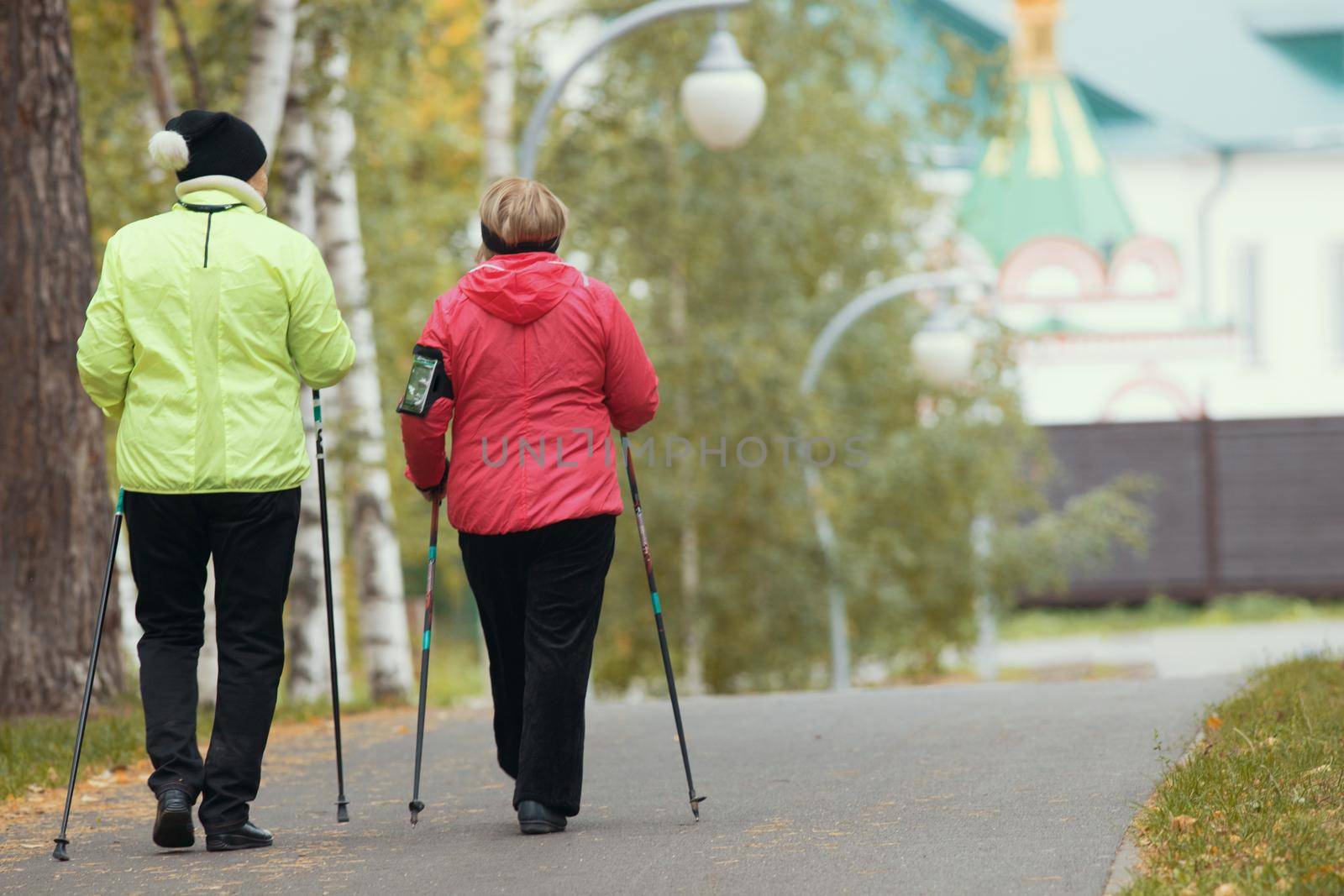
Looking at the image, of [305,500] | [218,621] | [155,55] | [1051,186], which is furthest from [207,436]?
[1051,186]

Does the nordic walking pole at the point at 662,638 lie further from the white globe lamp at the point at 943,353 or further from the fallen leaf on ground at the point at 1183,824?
the white globe lamp at the point at 943,353

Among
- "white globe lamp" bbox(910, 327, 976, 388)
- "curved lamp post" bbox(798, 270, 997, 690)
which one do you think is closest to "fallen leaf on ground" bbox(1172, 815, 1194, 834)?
"curved lamp post" bbox(798, 270, 997, 690)

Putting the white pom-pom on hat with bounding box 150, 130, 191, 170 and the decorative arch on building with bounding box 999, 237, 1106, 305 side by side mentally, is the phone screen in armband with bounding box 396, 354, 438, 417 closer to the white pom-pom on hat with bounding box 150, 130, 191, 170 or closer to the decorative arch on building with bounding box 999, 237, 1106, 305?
the white pom-pom on hat with bounding box 150, 130, 191, 170

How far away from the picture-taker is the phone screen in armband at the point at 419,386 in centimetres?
567

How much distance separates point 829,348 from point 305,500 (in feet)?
21.8

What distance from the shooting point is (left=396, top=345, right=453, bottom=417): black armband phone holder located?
567 centimetres

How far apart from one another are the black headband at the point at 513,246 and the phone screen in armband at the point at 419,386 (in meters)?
0.40

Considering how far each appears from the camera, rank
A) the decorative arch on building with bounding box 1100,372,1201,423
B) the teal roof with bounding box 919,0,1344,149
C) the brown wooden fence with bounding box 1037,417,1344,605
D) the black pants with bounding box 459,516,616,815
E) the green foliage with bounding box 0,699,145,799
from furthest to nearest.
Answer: the teal roof with bounding box 919,0,1344,149, the decorative arch on building with bounding box 1100,372,1201,423, the brown wooden fence with bounding box 1037,417,1344,605, the green foliage with bounding box 0,699,145,799, the black pants with bounding box 459,516,616,815

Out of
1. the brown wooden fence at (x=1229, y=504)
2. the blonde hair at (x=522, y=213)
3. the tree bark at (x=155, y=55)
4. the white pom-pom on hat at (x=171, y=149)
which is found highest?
the tree bark at (x=155, y=55)

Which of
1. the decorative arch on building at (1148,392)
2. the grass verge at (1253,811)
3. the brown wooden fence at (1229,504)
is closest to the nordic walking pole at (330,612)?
the grass verge at (1253,811)

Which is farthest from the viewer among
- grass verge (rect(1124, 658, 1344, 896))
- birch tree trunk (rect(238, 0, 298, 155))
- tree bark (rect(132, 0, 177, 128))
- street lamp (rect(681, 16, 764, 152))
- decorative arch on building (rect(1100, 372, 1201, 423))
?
decorative arch on building (rect(1100, 372, 1201, 423))

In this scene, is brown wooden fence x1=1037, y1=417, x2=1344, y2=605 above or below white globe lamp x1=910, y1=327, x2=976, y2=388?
below

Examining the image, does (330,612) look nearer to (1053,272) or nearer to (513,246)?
(513,246)

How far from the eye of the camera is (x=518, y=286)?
225 inches
